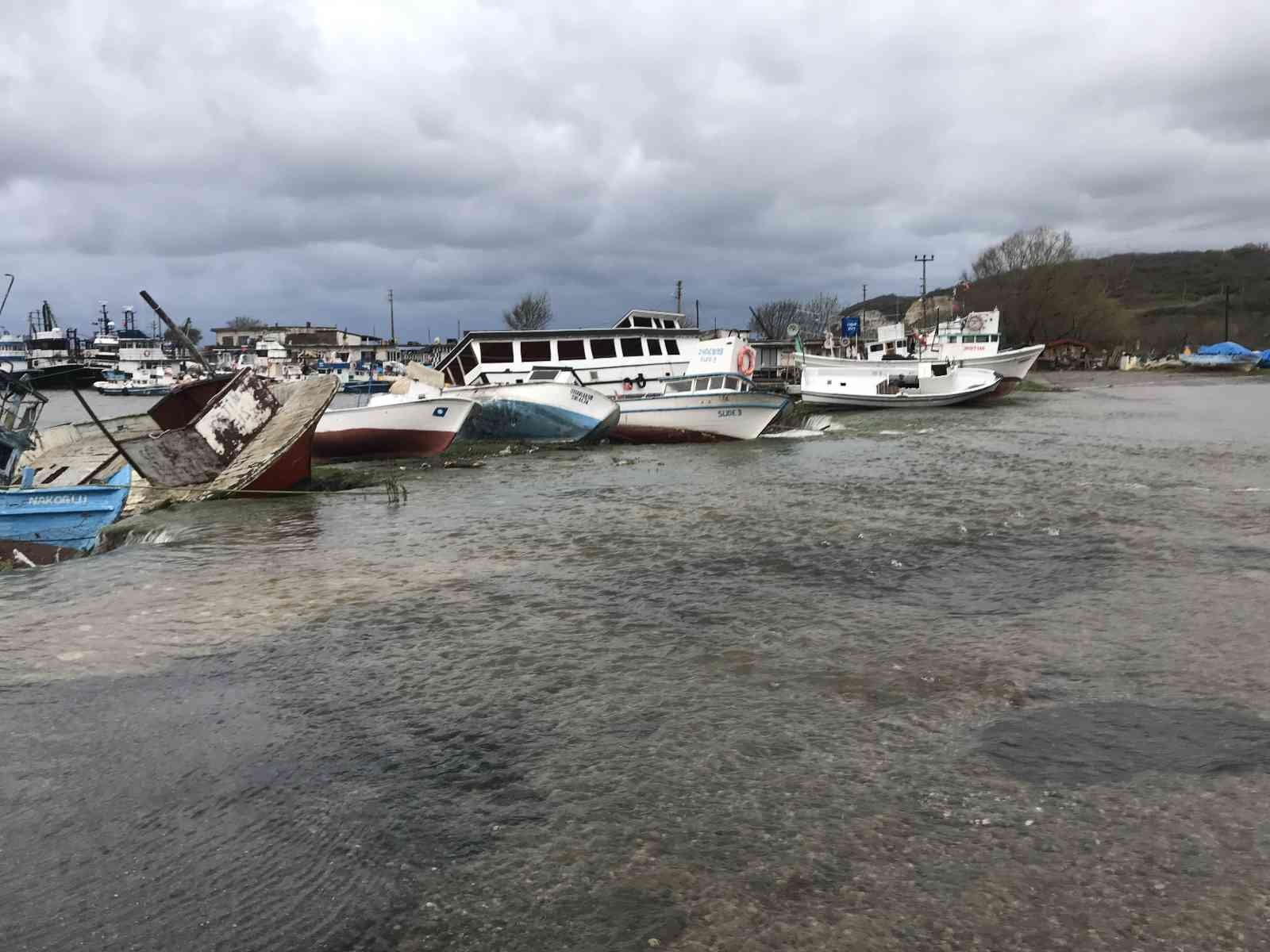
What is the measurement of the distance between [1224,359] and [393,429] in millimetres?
78135

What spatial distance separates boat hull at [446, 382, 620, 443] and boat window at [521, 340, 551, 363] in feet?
16.9

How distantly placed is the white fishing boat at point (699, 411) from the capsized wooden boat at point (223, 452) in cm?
968

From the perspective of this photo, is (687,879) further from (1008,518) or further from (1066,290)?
(1066,290)

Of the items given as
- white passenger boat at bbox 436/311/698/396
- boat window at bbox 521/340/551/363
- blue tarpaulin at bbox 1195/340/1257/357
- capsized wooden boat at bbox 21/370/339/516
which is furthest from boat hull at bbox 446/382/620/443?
blue tarpaulin at bbox 1195/340/1257/357

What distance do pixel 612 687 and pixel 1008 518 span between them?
7967mm

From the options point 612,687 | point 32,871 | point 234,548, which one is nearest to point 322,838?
point 32,871

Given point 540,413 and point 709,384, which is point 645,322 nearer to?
point 709,384

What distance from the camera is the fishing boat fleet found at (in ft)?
48.4

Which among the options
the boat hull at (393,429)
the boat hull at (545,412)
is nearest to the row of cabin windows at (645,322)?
the boat hull at (545,412)

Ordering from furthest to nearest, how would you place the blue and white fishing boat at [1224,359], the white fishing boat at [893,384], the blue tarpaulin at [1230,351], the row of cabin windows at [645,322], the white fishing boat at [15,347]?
the white fishing boat at [15,347] → the blue tarpaulin at [1230,351] → the blue and white fishing boat at [1224,359] → the white fishing boat at [893,384] → the row of cabin windows at [645,322]

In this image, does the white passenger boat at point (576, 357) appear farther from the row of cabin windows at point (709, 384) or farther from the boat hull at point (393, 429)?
the boat hull at point (393, 429)

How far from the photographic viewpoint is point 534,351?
2995 centimetres

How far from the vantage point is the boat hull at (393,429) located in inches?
854

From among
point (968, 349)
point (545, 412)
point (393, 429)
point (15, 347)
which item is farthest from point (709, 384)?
point (15, 347)
